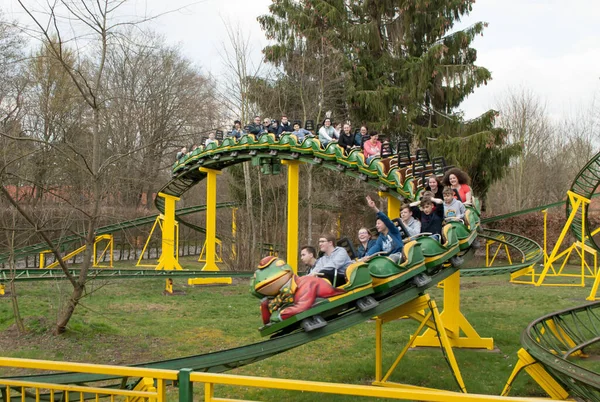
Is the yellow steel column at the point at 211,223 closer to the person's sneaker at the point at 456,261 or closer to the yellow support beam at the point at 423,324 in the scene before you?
the yellow support beam at the point at 423,324

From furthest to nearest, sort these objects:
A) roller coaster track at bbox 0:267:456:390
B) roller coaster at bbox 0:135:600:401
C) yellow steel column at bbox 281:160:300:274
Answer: yellow steel column at bbox 281:160:300:274 < roller coaster at bbox 0:135:600:401 < roller coaster track at bbox 0:267:456:390

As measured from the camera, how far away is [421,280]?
5.94 metres

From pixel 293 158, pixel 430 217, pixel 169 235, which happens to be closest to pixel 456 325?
pixel 430 217

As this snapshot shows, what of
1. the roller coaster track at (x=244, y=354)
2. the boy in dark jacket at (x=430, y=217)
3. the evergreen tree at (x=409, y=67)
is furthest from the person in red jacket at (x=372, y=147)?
the evergreen tree at (x=409, y=67)

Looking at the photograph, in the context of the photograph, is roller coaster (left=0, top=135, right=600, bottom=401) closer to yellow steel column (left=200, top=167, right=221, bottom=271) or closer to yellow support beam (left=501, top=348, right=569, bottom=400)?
yellow support beam (left=501, top=348, right=569, bottom=400)

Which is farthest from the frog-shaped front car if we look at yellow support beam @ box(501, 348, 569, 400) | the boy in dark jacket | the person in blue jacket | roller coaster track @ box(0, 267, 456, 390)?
the boy in dark jacket

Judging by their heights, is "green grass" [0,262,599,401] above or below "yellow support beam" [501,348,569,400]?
below

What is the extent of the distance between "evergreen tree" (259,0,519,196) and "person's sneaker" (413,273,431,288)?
15294 mm

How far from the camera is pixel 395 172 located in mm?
10656

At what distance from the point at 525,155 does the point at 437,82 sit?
9962mm

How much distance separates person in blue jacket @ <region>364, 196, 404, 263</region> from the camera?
600 centimetres

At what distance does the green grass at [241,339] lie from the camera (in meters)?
6.69

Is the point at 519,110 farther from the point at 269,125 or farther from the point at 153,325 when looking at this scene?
the point at 153,325

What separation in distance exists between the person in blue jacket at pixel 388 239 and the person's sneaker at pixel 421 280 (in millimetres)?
275
